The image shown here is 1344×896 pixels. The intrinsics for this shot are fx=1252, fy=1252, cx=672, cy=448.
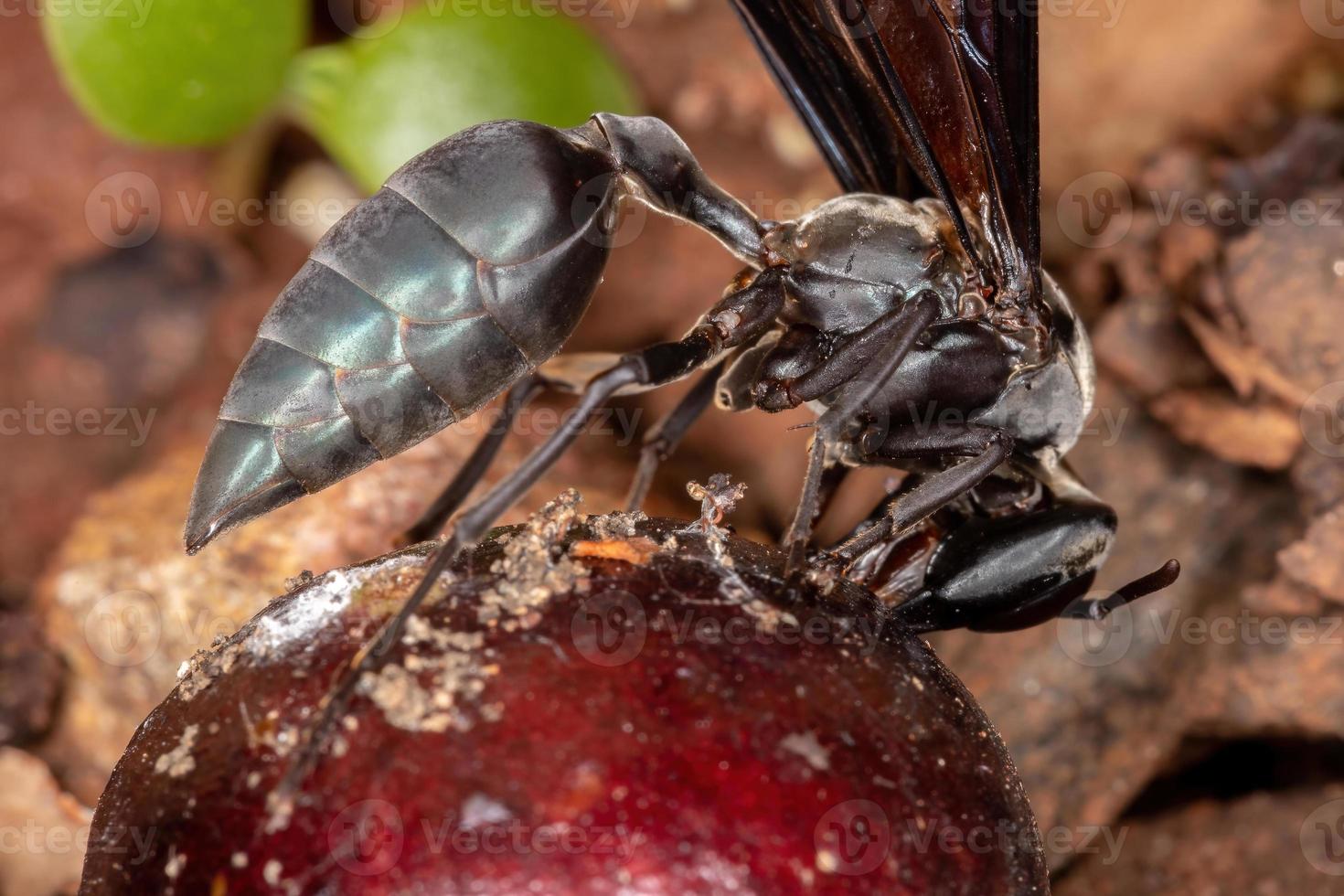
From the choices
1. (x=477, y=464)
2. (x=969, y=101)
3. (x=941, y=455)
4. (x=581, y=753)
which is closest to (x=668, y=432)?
(x=477, y=464)

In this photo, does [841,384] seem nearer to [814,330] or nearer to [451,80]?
[814,330]

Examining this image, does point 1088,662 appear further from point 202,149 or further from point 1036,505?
point 202,149

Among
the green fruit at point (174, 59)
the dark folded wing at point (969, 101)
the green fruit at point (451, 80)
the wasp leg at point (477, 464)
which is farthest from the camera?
the green fruit at point (451, 80)

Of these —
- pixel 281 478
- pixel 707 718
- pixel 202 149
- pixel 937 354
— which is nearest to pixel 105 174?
pixel 202 149

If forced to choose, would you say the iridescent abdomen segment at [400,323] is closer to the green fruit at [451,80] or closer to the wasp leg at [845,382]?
the wasp leg at [845,382]

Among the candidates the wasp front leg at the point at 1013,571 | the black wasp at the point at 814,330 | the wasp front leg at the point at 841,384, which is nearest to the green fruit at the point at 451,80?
the black wasp at the point at 814,330
